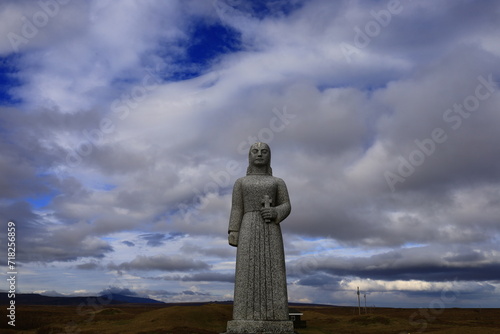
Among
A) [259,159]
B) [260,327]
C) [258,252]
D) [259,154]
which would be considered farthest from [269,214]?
[260,327]

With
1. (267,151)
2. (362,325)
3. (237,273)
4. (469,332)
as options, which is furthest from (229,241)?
(362,325)

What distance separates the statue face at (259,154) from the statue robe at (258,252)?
396mm

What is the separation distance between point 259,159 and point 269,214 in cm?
178

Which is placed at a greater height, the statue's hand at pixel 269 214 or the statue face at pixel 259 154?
the statue face at pixel 259 154

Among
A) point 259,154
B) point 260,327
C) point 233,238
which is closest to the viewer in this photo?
point 260,327

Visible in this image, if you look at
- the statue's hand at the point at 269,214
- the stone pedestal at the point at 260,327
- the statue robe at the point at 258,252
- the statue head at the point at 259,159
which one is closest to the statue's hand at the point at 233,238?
the statue robe at the point at 258,252

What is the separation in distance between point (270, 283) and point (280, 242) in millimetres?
1175

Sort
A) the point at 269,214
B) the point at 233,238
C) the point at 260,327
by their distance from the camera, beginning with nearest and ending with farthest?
the point at 260,327
the point at 269,214
the point at 233,238

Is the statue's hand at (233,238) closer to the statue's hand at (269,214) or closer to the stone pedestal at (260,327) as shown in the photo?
the statue's hand at (269,214)

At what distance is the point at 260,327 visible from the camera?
10.7m

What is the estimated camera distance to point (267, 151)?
1270cm

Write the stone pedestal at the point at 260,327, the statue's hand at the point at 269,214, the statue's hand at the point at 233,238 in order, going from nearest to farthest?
the stone pedestal at the point at 260,327 < the statue's hand at the point at 269,214 < the statue's hand at the point at 233,238

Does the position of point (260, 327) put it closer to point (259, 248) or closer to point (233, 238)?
point (259, 248)

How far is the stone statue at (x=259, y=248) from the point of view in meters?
11.1
